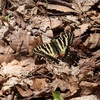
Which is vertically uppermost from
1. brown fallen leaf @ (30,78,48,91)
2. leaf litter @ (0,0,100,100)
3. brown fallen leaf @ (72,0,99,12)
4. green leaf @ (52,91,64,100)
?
brown fallen leaf @ (72,0,99,12)

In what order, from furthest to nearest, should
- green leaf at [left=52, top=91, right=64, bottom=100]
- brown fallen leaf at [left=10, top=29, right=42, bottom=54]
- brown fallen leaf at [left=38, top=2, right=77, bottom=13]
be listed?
brown fallen leaf at [left=38, top=2, right=77, bottom=13] < brown fallen leaf at [left=10, top=29, right=42, bottom=54] < green leaf at [left=52, top=91, right=64, bottom=100]

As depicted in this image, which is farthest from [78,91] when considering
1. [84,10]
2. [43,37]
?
[84,10]

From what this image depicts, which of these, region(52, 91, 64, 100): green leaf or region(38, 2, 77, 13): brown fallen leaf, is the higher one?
region(38, 2, 77, 13): brown fallen leaf

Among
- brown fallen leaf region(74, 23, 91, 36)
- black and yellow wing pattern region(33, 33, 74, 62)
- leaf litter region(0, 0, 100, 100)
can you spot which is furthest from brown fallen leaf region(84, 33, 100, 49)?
black and yellow wing pattern region(33, 33, 74, 62)

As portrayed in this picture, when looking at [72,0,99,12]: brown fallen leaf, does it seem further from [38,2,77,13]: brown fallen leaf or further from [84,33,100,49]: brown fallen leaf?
[84,33,100,49]: brown fallen leaf

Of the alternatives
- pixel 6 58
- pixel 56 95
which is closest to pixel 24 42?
pixel 6 58

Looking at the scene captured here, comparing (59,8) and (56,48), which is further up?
(59,8)

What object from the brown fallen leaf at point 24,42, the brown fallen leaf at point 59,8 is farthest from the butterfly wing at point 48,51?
the brown fallen leaf at point 59,8

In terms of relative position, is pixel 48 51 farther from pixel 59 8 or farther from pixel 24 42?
pixel 59 8

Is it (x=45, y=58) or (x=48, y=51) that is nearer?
(x=48, y=51)
